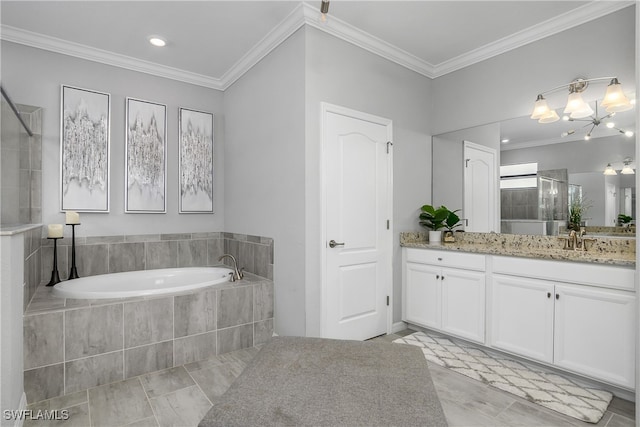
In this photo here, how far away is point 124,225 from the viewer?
3.52 meters

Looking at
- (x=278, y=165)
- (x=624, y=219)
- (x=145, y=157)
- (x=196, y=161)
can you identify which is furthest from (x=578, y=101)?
(x=145, y=157)

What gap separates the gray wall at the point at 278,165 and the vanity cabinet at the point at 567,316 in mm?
1634

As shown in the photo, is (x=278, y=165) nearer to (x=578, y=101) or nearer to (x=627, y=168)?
(x=578, y=101)

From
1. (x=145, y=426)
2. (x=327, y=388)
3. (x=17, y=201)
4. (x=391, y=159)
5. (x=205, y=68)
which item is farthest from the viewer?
(x=205, y=68)

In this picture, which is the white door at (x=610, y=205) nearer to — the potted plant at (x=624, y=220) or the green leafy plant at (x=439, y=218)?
the potted plant at (x=624, y=220)

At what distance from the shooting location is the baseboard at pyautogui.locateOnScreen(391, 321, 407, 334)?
10.9ft

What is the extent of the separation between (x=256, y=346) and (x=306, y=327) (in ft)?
1.93

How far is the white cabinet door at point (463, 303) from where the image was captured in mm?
2842

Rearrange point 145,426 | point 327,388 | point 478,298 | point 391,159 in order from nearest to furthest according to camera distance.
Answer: point 327,388, point 145,426, point 478,298, point 391,159

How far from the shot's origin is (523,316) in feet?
8.42

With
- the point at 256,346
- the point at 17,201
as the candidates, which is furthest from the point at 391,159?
the point at 17,201

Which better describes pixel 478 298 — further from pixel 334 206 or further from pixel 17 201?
pixel 17 201

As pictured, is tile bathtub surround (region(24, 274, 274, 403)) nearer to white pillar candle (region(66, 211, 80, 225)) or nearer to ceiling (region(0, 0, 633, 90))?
white pillar candle (region(66, 211, 80, 225))

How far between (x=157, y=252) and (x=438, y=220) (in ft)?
9.93
